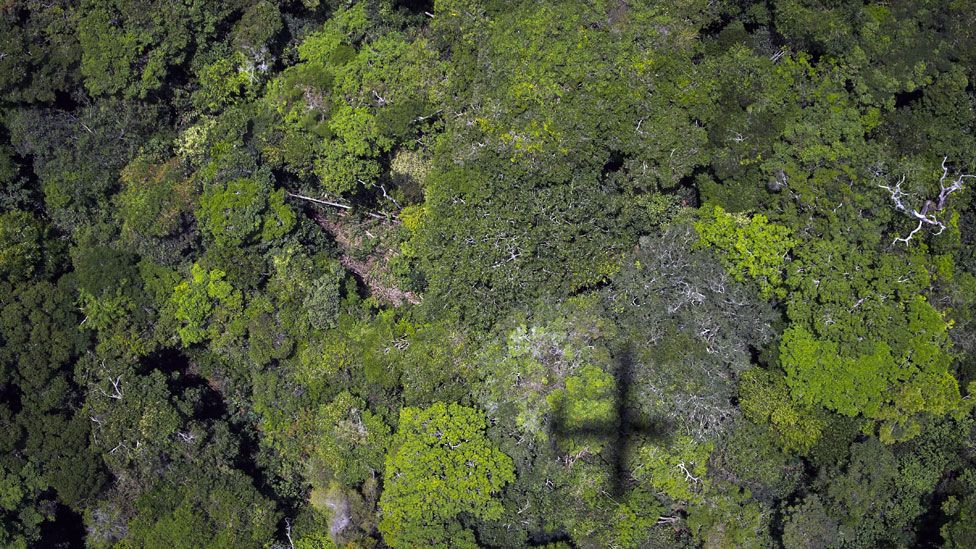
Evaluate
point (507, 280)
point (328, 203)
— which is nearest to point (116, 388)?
point (328, 203)

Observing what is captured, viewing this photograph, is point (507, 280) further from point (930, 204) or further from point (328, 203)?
point (930, 204)

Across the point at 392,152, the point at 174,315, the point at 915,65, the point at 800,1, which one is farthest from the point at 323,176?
the point at 915,65

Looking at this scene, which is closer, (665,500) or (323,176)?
(665,500)

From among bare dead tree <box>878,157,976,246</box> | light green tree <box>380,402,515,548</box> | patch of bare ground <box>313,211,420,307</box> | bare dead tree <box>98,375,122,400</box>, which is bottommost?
light green tree <box>380,402,515,548</box>

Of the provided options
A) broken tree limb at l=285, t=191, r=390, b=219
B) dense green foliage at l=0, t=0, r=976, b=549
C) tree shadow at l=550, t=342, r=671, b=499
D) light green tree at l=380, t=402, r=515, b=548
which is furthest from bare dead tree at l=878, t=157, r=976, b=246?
broken tree limb at l=285, t=191, r=390, b=219

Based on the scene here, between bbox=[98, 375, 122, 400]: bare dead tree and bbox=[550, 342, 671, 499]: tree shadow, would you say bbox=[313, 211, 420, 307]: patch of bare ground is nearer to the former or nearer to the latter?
bbox=[550, 342, 671, 499]: tree shadow

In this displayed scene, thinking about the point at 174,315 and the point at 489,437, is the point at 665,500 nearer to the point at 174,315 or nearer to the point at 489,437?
the point at 489,437
